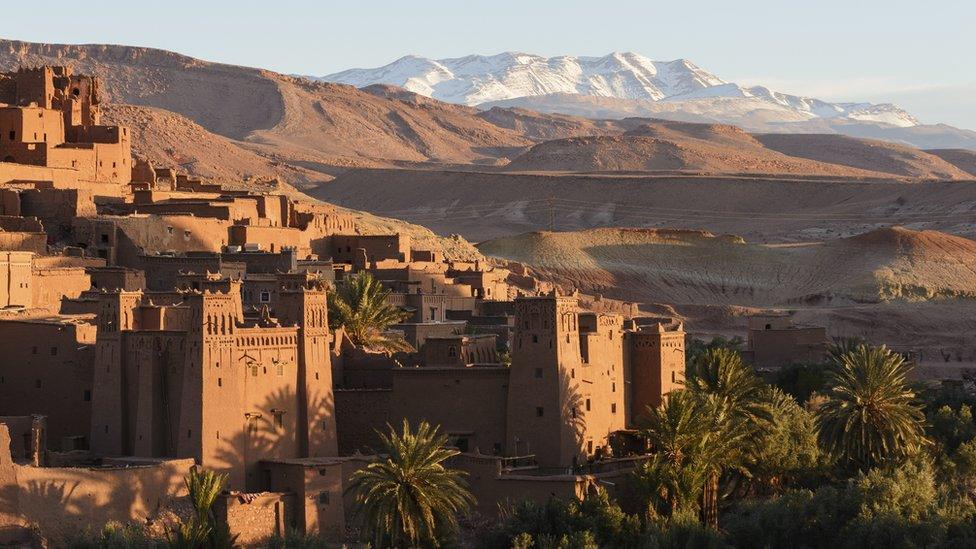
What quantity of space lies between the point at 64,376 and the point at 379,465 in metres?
7.19

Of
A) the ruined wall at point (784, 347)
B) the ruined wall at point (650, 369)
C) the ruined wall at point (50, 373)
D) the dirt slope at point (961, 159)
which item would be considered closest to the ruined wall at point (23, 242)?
the ruined wall at point (50, 373)

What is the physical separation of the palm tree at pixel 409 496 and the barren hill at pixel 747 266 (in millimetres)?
44865

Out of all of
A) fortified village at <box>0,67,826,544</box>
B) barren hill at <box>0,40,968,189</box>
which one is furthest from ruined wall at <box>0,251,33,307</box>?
barren hill at <box>0,40,968,189</box>

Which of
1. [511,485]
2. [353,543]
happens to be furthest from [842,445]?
[353,543]

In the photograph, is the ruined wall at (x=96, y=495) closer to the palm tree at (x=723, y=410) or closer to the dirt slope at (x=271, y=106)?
the palm tree at (x=723, y=410)

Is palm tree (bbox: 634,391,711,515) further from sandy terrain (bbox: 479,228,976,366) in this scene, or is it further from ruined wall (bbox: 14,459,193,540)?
sandy terrain (bbox: 479,228,976,366)

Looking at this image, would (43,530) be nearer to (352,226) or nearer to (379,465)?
(379,465)

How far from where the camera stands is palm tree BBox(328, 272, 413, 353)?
1582 inches

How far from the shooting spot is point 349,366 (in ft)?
125

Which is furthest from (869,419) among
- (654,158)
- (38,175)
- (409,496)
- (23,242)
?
(654,158)

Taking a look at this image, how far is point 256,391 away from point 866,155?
15776 centimetres

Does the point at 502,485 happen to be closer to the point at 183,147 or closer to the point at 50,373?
the point at 50,373

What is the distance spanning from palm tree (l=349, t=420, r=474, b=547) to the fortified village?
4.71 ft

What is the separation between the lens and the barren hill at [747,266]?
79.4 m
